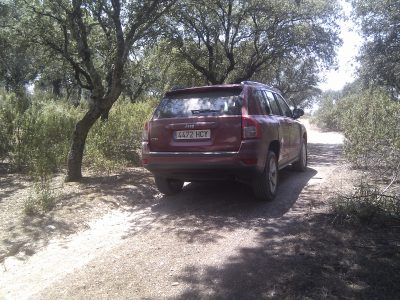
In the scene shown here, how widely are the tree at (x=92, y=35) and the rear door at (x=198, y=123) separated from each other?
2006 mm

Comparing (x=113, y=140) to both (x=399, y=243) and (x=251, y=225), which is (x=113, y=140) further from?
(x=399, y=243)

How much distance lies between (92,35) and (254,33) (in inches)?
257

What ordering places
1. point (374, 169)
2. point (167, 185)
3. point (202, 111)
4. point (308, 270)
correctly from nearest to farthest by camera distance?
point (308, 270) → point (202, 111) → point (167, 185) → point (374, 169)

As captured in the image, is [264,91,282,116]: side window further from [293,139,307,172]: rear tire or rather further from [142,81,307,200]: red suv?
[293,139,307,172]: rear tire

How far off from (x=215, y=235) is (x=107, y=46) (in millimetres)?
10596

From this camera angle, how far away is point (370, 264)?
361 cm

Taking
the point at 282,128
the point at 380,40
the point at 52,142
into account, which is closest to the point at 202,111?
the point at 282,128

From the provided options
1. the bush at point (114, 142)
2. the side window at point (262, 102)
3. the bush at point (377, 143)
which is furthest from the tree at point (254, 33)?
the side window at point (262, 102)

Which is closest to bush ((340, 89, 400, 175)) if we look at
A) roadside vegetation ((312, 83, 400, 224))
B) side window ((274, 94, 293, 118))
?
roadside vegetation ((312, 83, 400, 224))

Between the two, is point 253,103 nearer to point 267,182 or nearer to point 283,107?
point 267,182

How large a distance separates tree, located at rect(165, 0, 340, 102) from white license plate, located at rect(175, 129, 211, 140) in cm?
972

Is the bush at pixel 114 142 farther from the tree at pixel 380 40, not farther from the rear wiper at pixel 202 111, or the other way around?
the tree at pixel 380 40

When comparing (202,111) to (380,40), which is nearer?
(202,111)

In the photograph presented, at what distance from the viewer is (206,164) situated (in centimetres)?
552
